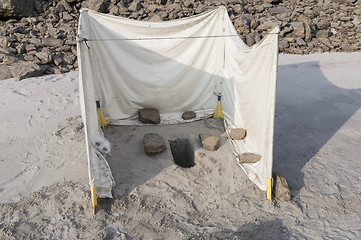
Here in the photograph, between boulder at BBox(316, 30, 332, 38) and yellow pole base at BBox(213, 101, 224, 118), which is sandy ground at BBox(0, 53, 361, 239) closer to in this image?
yellow pole base at BBox(213, 101, 224, 118)

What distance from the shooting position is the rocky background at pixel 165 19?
8875mm

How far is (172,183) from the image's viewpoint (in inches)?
170

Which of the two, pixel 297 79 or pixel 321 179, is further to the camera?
pixel 297 79

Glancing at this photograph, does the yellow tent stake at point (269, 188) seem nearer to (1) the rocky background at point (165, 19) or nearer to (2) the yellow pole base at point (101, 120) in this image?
(2) the yellow pole base at point (101, 120)

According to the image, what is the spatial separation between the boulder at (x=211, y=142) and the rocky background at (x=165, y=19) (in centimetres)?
504

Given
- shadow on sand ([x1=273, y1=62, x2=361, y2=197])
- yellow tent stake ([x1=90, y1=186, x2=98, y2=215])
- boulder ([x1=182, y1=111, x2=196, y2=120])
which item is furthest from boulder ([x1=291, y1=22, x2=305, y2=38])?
yellow tent stake ([x1=90, y1=186, x2=98, y2=215])

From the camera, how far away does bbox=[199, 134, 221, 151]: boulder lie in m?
4.93

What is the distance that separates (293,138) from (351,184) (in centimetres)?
136

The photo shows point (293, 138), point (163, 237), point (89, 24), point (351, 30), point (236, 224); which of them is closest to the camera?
point (163, 237)

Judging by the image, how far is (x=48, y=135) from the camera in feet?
17.3

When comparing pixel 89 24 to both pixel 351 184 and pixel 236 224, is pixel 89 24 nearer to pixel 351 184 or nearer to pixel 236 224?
pixel 236 224

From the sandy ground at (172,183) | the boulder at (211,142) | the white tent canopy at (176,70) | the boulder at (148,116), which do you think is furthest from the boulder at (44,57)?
the boulder at (211,142)

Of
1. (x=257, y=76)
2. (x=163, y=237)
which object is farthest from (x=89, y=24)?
(x=163, y=237)

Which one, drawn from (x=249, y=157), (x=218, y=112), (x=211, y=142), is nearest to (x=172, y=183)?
(x=211, y=142)
